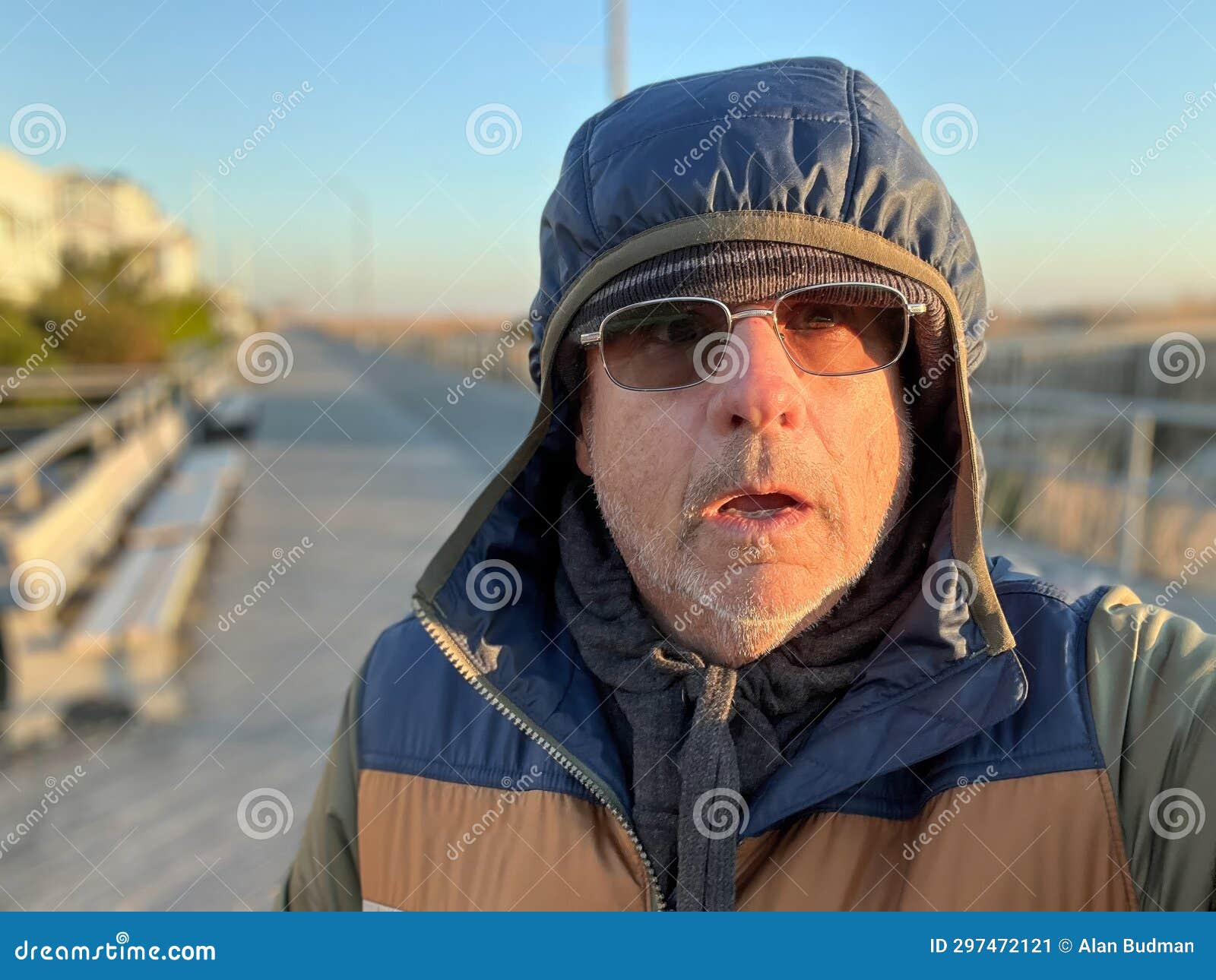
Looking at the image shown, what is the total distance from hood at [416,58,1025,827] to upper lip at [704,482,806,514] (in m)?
0.27

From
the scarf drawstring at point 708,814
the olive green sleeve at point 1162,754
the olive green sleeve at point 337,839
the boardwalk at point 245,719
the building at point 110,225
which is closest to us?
the olive green sleeve at point 1162,754

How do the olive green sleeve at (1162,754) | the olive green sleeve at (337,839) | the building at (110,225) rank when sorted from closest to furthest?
the olive green sleeve at (1162,754), the olive green sleeve at (337,839), the building at (110,225)

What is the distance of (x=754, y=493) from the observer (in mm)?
1499

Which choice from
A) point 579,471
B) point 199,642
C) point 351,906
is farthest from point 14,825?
point 579,471

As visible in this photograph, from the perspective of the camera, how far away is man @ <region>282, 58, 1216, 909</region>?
134 centimetres

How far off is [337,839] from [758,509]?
972 mm

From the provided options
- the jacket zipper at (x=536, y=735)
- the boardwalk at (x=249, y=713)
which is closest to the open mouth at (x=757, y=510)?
the jacket zipper at (x=536, y=735)

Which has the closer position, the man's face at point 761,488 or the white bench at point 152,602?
the man's face at point 761,488

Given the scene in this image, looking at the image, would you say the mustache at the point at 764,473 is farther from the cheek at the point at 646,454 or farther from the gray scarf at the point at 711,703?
the gray scarf at the point at 711,703

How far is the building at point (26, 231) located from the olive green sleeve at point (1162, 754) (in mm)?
23789

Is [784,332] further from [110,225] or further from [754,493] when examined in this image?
[110,225]

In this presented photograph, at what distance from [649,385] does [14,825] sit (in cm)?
364

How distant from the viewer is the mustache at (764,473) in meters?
1.47

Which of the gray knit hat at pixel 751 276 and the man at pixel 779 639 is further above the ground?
the gray knit hat at pixel 751 276
